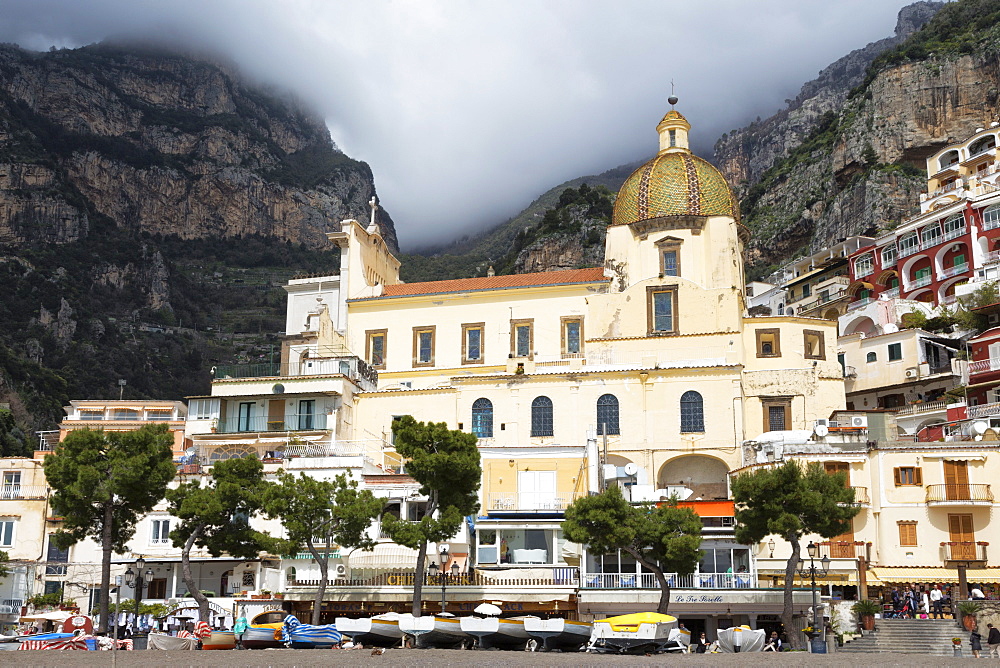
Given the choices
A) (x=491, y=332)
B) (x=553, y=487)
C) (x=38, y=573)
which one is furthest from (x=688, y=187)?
(x=38, y=573)

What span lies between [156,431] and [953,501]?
28.8m

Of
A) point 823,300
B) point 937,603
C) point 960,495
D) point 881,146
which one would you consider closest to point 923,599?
point 937,603

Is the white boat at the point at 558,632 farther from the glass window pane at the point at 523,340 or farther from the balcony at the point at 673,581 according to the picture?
the glass window pane at the point at 523,340

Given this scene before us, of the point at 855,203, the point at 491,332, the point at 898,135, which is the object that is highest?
the point at 898,135

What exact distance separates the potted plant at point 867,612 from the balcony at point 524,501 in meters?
11.1

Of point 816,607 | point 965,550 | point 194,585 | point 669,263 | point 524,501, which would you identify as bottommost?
point 816,607

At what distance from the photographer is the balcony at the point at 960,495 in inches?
1505

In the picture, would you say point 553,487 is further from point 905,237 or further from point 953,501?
point 905,237

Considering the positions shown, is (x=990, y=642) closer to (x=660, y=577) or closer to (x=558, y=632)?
(x=660, y=577)

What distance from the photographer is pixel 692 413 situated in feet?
157

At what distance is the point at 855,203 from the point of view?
93062 mm

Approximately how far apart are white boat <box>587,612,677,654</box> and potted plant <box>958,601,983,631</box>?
989 cm

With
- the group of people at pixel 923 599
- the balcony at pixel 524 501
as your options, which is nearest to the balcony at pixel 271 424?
the balcony at pixel 524 501

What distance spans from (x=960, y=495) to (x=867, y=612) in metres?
8.57
